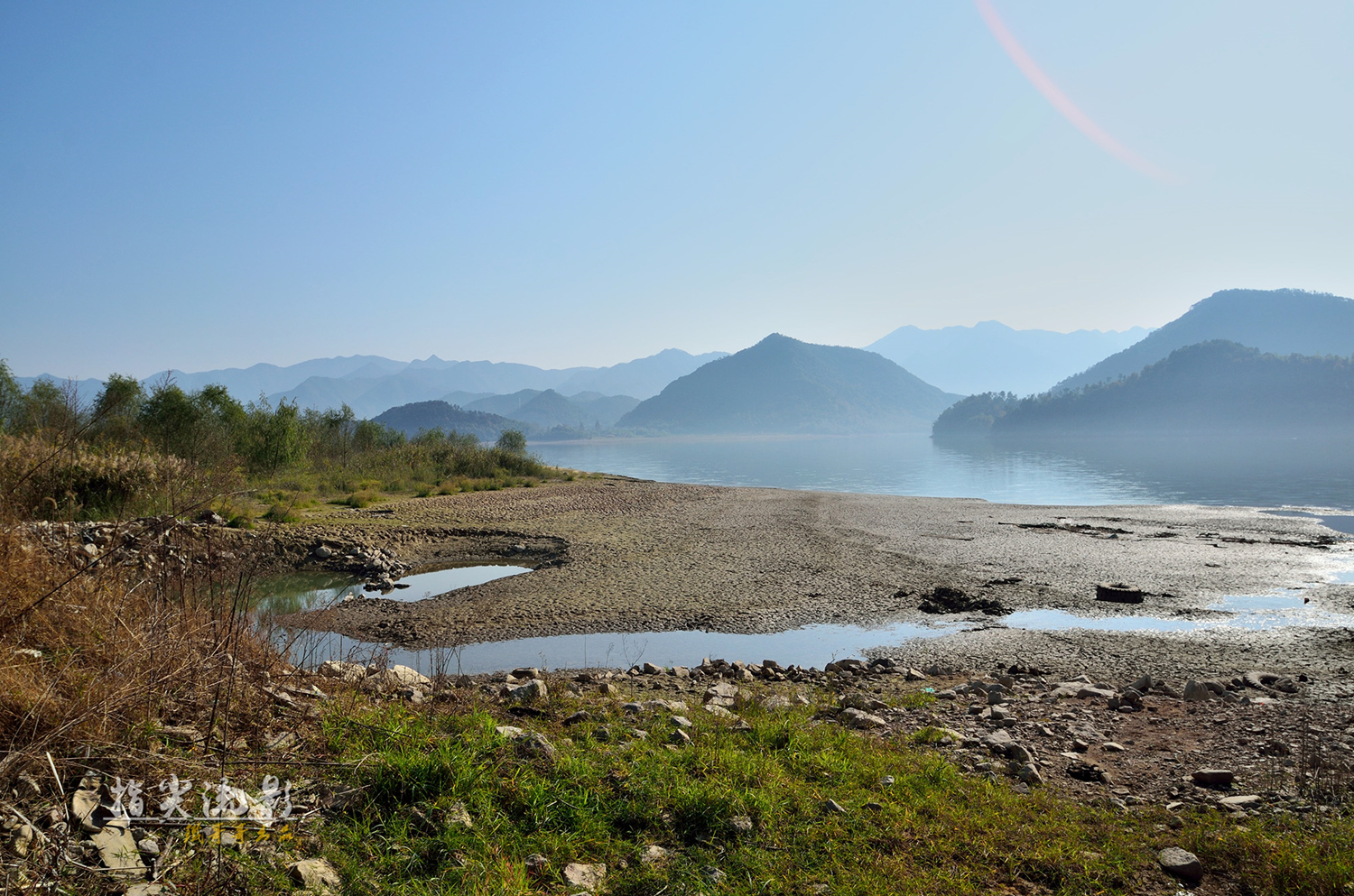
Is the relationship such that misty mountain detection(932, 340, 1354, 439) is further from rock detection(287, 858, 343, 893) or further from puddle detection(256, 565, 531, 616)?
rock detection(287, 858, 343, 893)

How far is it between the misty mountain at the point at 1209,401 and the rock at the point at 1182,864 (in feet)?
456

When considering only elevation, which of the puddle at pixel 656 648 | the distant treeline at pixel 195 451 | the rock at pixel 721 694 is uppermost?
the distant treeline at pixel 195 451

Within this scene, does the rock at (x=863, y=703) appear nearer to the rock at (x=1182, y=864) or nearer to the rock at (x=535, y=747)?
the rock at (x=1182, y=864)

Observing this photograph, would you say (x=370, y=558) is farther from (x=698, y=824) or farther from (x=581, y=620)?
(x=698, y=824)

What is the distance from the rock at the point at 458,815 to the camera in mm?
3223

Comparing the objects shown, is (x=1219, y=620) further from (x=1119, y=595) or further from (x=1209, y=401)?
(x=1209, y=401)

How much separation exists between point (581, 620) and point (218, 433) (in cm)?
2219

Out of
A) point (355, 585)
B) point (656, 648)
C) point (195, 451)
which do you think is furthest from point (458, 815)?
point (195, 451)

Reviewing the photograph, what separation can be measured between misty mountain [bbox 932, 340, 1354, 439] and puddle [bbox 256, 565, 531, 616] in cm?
13690

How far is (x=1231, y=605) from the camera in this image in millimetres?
10383

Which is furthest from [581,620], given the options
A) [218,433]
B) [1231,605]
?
[218,433]

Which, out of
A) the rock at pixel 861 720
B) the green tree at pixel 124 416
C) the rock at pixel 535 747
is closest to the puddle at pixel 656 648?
the rock at pixel 861 720

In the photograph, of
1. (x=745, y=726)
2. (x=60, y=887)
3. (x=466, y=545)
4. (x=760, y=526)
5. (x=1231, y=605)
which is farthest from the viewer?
(x=760, y=526)

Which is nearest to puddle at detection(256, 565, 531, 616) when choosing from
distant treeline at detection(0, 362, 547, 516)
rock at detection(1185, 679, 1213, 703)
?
distant treeline at detection(0, 362, 547, 516)
